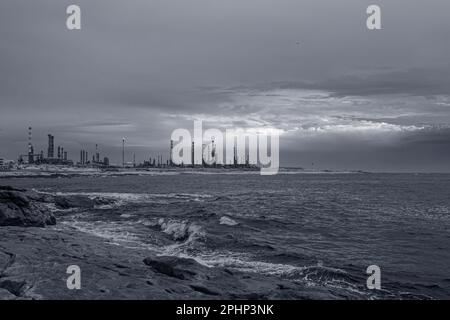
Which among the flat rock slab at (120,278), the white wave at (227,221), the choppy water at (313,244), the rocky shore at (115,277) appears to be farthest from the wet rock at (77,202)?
the flat rock slab at (120,278)

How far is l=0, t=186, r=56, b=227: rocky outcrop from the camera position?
28297mm

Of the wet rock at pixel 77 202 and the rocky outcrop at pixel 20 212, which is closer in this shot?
the rocky outcrop at pixel 20 212

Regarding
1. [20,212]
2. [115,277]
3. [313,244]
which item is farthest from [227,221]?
[115,277]

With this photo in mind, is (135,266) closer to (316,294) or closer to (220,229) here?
(316,294)

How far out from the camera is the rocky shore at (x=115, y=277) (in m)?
12.5

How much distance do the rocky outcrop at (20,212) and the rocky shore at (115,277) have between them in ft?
26.6

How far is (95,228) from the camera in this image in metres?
30.6

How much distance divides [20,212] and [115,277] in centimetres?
1908

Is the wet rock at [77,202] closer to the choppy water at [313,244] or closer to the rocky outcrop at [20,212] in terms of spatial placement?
the choppy water at [313,244]

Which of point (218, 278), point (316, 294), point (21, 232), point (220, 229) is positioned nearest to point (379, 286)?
point (316, 294)

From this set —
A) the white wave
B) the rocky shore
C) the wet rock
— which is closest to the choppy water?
the white wave

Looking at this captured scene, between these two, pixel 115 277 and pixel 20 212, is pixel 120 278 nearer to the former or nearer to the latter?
pixel 115 277

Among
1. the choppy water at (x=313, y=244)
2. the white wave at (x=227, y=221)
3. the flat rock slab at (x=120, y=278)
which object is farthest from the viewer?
the white wave at (x=227, y=221)

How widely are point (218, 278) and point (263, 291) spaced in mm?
2069
